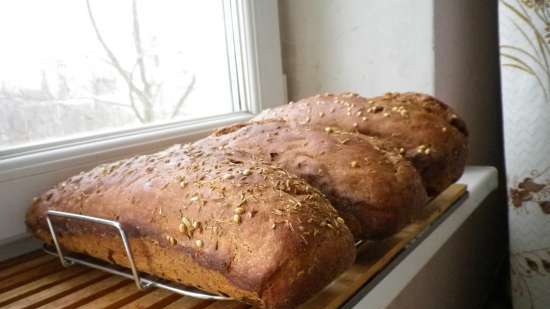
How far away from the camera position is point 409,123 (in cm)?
69

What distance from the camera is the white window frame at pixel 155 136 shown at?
673 mm

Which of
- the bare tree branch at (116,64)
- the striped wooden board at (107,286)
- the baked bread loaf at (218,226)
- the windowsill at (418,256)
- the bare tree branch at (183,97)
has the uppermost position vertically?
the bare tree branch at (116,64)

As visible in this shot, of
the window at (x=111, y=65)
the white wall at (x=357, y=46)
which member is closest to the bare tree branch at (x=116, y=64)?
the window at (x=111, y=65)

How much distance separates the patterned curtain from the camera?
872mm

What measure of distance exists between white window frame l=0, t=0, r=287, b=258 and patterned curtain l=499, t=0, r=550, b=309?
485 mm

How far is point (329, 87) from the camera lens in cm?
112

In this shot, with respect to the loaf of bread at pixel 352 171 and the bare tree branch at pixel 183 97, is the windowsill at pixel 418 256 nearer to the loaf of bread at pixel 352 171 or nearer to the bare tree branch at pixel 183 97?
the loaf of bread at pixel 352 171

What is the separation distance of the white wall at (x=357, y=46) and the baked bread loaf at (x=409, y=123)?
24cm

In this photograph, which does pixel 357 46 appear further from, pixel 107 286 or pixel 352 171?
pixel 107 286

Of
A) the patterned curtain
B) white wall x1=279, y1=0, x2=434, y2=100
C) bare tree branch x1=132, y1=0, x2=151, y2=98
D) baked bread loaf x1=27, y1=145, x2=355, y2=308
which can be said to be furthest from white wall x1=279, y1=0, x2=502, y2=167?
baked bread loaf x1=27, y1=145, x2=355, y2=308

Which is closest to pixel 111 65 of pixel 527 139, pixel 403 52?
pixel 403 52

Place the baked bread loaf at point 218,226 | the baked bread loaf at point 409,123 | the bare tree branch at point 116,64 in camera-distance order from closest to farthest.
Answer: the baked bread loaf at point 218,226
the baked bread loaf at point 409,123
the bare tree branch at point 116,64

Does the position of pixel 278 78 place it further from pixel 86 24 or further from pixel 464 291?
pixel 464 291

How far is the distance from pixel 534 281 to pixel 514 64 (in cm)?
45
